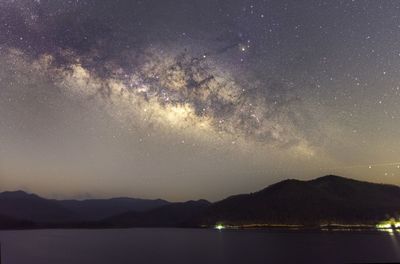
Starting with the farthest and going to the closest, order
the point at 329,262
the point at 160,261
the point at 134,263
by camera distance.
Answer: the point at 160,261
the point at 134,263
the point at 329,262

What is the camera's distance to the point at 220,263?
11194 cm

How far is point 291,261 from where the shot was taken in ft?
368

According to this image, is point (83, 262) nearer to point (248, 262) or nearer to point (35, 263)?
point (35, 263)

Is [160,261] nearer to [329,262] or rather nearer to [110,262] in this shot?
[110,262]

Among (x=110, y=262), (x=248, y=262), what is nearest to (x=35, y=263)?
(x=110, y=262)

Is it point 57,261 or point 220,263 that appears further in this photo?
point 57,261

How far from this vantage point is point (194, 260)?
11988cm

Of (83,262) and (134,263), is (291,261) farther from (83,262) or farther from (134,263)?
(83,262)

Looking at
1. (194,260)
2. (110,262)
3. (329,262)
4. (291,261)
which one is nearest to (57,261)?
(110,262)

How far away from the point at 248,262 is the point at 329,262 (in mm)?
23021

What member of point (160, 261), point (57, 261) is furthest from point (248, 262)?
point (57, 261)

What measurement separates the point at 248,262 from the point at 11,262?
222 feet

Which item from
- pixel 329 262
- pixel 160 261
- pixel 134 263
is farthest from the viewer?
pixel 160 261

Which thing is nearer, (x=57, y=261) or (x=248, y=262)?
(x=248, y=262)
